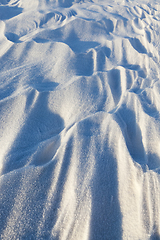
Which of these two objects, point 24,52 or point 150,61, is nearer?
point 24,52

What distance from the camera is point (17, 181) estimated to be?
795 millimetres

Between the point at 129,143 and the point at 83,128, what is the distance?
302mm

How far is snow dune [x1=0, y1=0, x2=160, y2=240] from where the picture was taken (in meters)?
0.73

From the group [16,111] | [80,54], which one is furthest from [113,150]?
[80,54]

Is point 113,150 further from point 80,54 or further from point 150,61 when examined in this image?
point 150,61

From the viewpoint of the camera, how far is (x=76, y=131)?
0.99 m

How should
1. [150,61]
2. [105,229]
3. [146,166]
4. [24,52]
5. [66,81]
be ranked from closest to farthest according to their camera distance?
[105,229] < [146,166] < [66,81] < [24,52] < [150,61]

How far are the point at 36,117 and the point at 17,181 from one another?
0.44 metres

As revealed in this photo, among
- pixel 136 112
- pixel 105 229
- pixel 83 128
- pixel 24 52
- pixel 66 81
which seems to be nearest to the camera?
pixel 105 229

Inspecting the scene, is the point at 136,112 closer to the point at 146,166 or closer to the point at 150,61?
the point at 146,166

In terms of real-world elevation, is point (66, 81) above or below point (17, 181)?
above

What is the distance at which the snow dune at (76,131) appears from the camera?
733 mm

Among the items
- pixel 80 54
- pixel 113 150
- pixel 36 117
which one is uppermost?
pixel 80 54

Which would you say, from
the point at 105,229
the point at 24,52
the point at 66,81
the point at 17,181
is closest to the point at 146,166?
the point at 105,229
